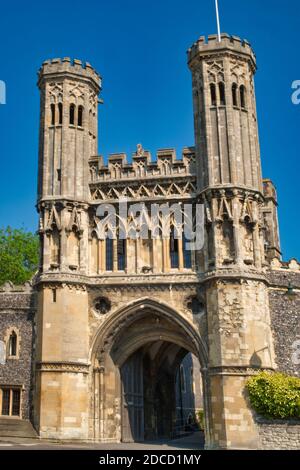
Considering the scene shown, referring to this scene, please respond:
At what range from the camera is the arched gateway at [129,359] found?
82.7 ft

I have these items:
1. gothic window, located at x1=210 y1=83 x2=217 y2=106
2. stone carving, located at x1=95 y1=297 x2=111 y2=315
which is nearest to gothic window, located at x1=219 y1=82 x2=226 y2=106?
gothic window, located at x1=210 y1=83 x2=217 y2=106

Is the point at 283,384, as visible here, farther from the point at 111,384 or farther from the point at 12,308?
the point at 12,308

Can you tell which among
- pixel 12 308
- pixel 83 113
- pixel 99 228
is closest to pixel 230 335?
pixel 99 228

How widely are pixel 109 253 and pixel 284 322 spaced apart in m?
7.71

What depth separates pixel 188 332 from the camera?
82.3ft

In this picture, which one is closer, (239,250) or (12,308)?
(239,250)

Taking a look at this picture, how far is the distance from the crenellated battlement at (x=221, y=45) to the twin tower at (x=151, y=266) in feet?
0.16

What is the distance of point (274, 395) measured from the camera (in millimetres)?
22625

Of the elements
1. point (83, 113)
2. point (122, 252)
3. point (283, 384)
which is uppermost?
point (83, 113)

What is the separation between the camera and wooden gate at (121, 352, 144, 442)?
87.5ft

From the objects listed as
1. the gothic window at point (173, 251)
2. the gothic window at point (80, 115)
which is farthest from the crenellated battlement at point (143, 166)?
the gothic window at point (173, 251)

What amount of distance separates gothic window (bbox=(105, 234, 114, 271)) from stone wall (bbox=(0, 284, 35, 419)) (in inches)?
137

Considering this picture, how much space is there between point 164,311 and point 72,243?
15.5 ft

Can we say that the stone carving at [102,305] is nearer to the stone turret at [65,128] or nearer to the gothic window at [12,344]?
the gothic window at [12,344]
